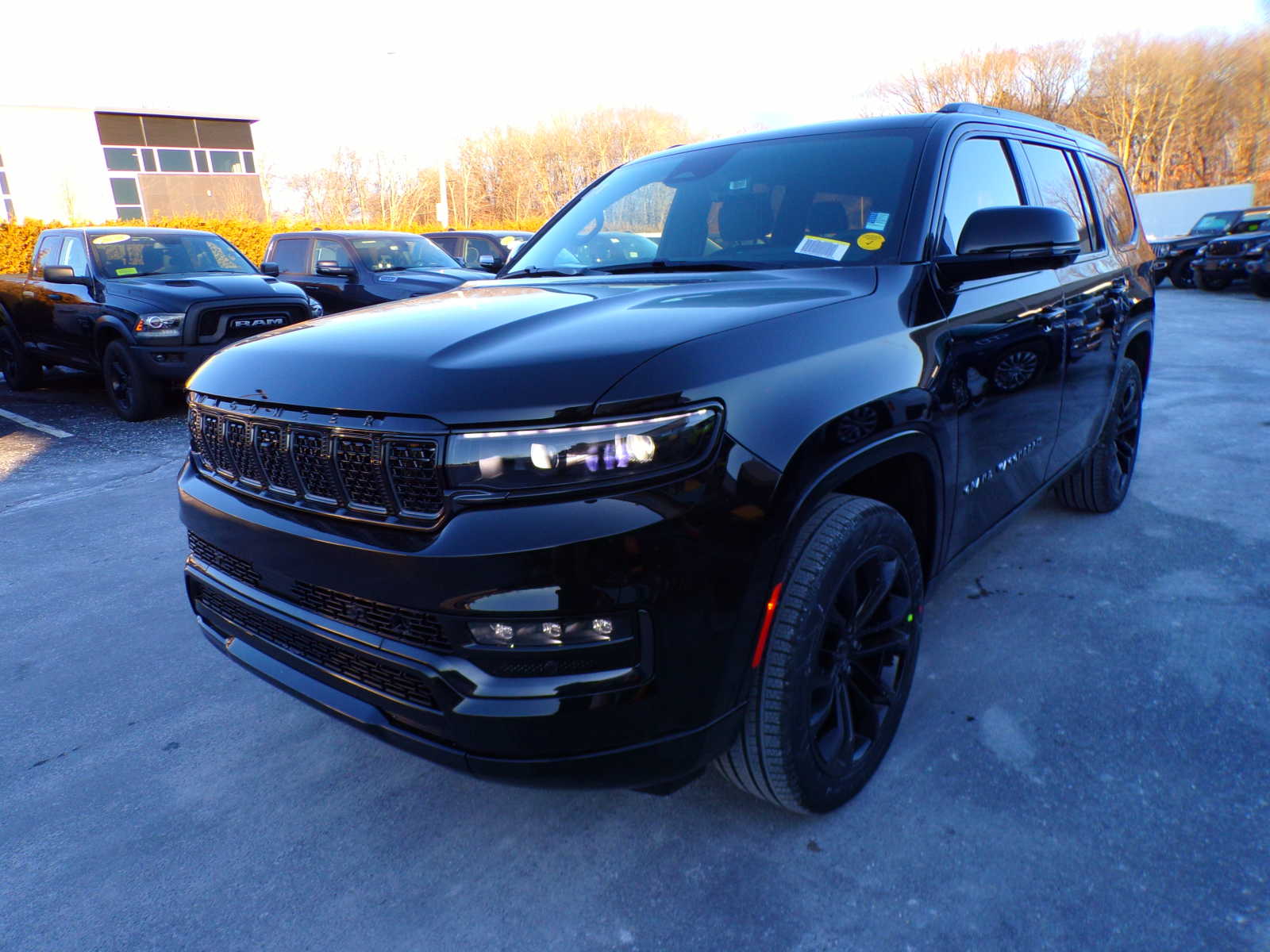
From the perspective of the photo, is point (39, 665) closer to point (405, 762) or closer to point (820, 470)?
point (405, 762)

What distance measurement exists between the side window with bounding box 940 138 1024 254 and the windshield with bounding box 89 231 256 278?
312 inches

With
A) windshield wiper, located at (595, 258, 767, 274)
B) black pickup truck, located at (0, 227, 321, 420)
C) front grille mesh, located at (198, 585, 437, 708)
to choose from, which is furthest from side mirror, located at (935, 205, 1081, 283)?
black pickup truck, located at (0, 227, 321, 420)

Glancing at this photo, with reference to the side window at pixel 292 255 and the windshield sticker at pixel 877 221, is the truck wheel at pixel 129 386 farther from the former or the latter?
the windshield sticker at pixel 877 221

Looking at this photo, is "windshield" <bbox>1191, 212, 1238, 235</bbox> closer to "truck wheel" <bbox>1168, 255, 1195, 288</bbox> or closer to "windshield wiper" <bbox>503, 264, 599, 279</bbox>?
"truck wheel" <bbox>1168, 255, 1195, 288</bbox>

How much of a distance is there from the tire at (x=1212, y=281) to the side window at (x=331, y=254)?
57.5 ft

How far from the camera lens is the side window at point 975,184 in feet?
8.52

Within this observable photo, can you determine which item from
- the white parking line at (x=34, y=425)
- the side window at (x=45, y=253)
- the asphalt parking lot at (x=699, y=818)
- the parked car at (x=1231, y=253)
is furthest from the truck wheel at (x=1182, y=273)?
the white parking line at (x=34, y=425)

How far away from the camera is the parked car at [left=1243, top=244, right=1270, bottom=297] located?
1568cm

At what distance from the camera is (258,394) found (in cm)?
197

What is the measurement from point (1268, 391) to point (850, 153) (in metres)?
6.92

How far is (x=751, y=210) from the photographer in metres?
2.83

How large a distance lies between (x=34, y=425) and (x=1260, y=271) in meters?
19.3

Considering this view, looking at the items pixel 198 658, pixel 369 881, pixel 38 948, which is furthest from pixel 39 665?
pixel 369 881

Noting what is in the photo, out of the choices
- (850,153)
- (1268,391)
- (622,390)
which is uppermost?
(850,153)
